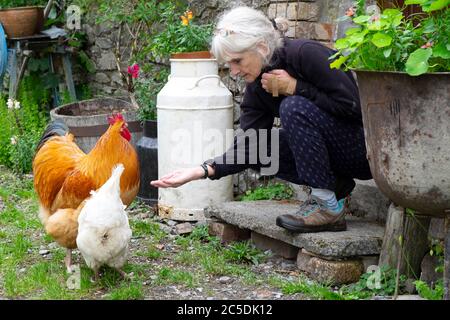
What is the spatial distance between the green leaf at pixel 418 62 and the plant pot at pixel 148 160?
107 inches

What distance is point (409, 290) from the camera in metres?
3.22

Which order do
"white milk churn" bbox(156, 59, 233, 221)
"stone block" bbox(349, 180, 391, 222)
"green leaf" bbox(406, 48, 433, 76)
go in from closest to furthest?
"green leaf" bbox(406, 48, 433, 76) < "stone block" bbox(349, 180, 391, 222) < "white milk churn" bbox(156, 59, 233, 221)

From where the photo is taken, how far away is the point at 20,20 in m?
6.95

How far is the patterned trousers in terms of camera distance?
11.2 feet

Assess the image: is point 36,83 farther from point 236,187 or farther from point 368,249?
point 368,249

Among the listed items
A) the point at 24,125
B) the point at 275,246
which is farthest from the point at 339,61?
the point at 24,125

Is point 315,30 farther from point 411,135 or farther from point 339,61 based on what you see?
point 411,135

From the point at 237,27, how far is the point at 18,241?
183cm

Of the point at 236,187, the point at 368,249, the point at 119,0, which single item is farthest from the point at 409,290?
the point at 119,0

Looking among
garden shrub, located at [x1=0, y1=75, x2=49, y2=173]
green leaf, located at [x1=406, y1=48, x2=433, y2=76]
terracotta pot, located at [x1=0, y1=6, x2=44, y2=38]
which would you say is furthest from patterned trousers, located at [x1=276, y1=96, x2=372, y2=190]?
terracotta pot, located at [x1=0, y1=6, x2=44, y2=38]

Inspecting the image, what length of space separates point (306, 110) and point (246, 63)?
365 mm

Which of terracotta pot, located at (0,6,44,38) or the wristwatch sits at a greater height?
terracotta pot, located at (0,6,44,38)

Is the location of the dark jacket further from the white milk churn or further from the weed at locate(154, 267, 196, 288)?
the white milk churn

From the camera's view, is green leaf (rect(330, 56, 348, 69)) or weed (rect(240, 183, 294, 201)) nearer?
green leaf (rect(330, 56, 348, 69))
